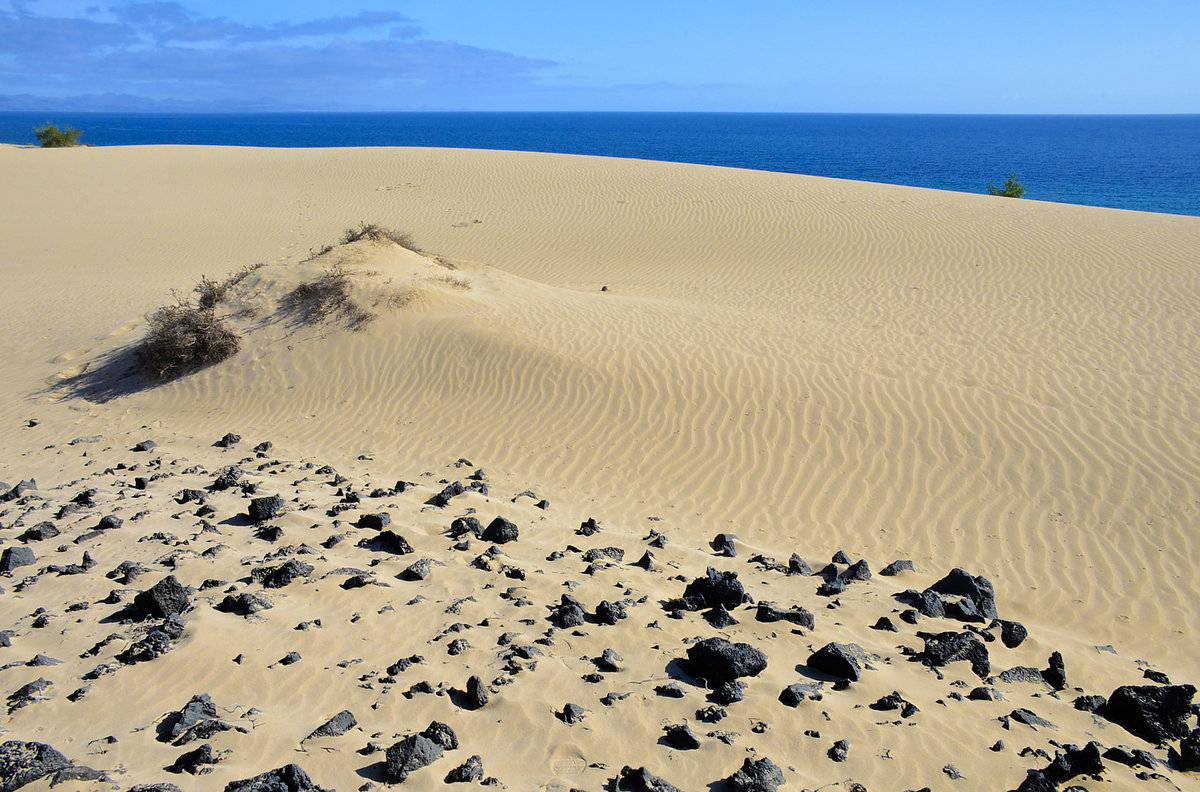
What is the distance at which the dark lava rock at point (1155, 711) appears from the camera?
15.4ft

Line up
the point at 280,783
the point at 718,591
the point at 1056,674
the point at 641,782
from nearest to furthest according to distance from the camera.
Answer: the point at 280,783, the point at 641,782, the point at 1056,674, the point at 718,591

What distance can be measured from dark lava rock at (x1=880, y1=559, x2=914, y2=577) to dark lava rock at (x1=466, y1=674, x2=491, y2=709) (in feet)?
13.3

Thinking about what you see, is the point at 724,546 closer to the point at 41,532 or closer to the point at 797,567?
the point at 797,567

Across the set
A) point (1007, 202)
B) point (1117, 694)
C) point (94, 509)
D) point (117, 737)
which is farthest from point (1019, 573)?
point (1007, 202)

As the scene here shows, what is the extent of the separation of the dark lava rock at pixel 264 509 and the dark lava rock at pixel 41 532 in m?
1.63

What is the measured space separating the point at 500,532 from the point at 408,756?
3090 mm

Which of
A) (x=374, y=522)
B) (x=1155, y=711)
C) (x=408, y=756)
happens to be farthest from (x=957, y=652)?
(x=374, y=522)

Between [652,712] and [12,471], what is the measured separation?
8.74 metres

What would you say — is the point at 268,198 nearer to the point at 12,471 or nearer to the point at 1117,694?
the point at 12,471

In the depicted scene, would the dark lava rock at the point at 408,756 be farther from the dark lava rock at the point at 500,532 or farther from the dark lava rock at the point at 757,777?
the dark lava rock at the point at 500,532

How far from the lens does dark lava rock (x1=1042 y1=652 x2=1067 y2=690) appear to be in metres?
5.23

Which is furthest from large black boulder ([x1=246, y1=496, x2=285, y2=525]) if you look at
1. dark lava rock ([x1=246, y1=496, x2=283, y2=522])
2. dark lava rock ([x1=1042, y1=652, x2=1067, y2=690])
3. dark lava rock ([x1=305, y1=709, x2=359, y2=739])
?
dark lava rock ([x1=1042, y1=652, x2=1067, y2=690])

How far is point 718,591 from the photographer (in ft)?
19.6

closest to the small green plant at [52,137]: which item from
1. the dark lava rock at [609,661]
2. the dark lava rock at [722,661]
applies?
the dark lava rock at [609,661]
